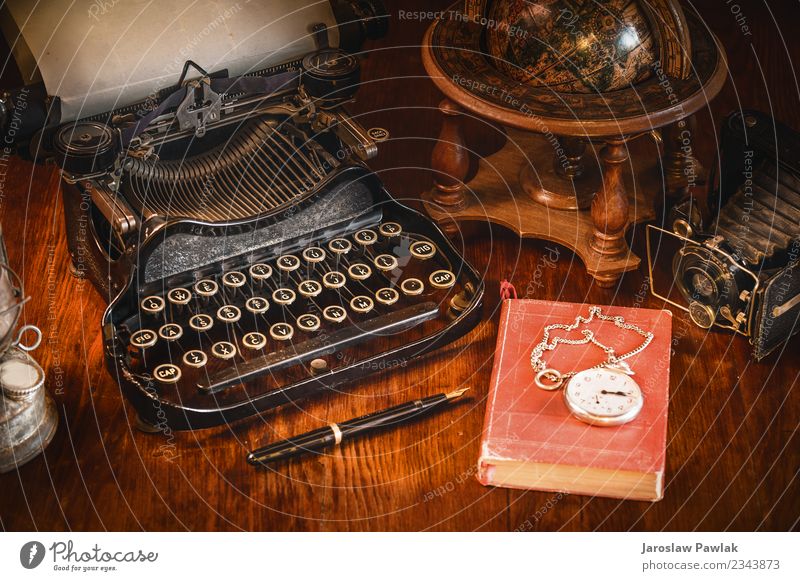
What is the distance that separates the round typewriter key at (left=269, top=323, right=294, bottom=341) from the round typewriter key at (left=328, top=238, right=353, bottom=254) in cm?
29

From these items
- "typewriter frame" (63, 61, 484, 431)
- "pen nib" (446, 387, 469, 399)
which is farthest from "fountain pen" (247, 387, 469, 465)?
"typewriter frame" (63, 61, 484, 431)

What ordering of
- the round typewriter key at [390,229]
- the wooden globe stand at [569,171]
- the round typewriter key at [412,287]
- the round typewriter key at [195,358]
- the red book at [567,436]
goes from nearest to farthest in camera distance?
the red book at [567,436], the round typewriter key at [195,358], the wooden globe stand at [569,171], the round typewriter key at [412,287], the round typewriter key at [390,229]

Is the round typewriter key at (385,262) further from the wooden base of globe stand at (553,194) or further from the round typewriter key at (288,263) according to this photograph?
A: the wooden base of globe stand at (553,194)

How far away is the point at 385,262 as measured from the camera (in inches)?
132

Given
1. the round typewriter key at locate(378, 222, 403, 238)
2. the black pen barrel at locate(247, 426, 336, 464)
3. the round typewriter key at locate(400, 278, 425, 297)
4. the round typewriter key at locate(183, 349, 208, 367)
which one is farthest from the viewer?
the round typewriter key at locate(378, 222, 403, 238)

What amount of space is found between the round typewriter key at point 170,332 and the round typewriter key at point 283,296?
265 millimetres

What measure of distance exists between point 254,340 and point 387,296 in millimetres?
380

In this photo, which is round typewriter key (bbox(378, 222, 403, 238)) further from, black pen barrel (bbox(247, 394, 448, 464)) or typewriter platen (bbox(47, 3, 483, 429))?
black pen barrel (bbox(247, 394, 448, 464))

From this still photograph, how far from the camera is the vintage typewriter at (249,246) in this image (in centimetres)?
310

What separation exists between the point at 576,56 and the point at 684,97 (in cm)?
30

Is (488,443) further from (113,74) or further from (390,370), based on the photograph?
(113,74)

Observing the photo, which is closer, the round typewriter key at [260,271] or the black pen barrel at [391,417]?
the black pen barrel at [391,417]

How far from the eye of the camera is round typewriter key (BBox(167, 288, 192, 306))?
3.21 m

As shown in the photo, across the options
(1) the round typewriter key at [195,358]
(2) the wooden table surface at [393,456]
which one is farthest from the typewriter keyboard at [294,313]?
(2) the wooden table surface at [393,456]
